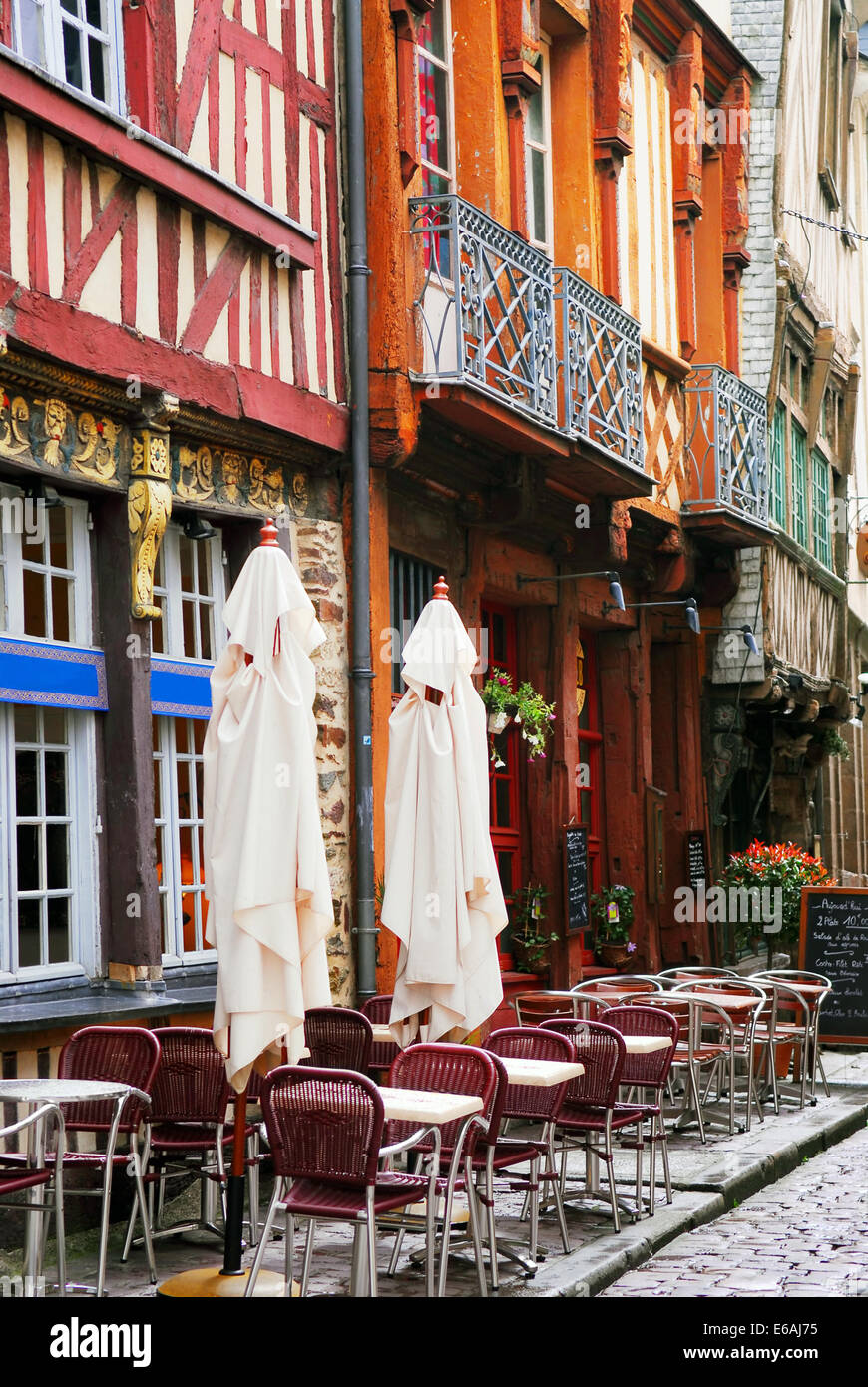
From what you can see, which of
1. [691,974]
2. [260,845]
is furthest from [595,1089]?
[691,974]

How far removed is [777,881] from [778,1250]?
7.27 meters

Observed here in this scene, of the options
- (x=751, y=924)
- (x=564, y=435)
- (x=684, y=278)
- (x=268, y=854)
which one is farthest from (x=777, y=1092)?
(x=684, y=278)

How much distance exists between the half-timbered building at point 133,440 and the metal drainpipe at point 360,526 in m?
0.15

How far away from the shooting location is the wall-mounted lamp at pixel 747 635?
51.8 ft

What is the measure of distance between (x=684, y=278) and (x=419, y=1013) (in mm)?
9643

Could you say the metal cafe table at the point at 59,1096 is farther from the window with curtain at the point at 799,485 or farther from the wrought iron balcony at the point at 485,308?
the window with curtain at the point at 799,485

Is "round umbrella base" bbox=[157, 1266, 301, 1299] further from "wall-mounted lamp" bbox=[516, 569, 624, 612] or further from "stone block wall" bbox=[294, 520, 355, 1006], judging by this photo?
"wall-mounted lamp" bbox=[516, 569, 624, 612]

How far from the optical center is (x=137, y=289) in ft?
25.9

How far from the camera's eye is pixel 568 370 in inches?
440

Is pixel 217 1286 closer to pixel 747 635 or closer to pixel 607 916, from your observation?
pixel 607 916

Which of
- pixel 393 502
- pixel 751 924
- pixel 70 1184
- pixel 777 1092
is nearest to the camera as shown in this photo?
pixel 70 1184

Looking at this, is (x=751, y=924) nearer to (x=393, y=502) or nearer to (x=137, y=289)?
(x=393, y=502)

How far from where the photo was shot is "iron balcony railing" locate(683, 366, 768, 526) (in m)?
15.0

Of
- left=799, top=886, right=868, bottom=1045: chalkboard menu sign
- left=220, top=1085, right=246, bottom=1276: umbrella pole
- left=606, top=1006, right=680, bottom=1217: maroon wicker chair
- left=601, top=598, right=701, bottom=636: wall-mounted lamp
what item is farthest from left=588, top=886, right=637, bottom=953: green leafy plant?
left=220, top=1085, right=246, bottom=1276: umbrella pole
